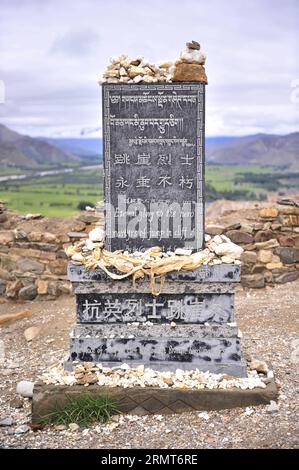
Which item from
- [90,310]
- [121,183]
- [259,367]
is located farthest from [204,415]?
[121,183]

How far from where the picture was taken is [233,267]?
244 inches

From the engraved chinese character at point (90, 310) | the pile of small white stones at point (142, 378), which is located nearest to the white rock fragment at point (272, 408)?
the pile of small white stones at point (142, 378)

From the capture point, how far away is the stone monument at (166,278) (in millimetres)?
6199

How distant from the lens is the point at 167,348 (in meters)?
6.26

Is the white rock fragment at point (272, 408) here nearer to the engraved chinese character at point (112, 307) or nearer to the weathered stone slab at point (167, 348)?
the weathered stone slab at point (167, 348)

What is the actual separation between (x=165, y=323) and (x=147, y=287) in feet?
1.36

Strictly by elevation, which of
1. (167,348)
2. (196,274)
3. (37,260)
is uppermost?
(196,274)

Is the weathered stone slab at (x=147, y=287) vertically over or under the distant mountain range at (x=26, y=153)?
under

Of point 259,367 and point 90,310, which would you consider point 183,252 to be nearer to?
point 90,310

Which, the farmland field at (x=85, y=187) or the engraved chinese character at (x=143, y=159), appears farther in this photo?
the farmland field at (x=85, y=187)

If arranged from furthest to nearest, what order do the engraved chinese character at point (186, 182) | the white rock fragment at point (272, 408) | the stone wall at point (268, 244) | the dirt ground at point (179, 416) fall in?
the stone wall at point (268, 244)
the engraved chinese character at point (186, 182)
the white rock fragment at point (272, 408)
the dirt ground at point (179, 416)

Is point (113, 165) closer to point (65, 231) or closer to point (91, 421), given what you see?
point (91, 421)

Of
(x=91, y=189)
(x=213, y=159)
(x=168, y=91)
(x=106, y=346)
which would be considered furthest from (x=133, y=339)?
(x=213, y=159)

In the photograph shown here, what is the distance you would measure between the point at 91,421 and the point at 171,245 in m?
1.89
